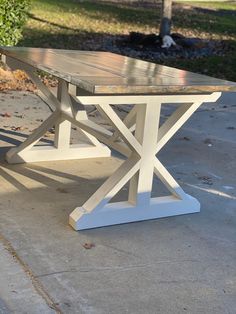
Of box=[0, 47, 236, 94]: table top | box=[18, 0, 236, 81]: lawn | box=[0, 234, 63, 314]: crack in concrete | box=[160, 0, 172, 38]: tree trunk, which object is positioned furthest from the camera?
box=[160, 0, 172, 38]: tree trunk

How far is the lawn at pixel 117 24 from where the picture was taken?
12.1 m

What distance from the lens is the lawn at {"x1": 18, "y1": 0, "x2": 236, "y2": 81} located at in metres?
12.1

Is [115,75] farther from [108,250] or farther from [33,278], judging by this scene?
[33,278]

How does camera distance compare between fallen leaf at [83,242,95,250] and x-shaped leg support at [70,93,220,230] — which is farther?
x-shaped leg support at [70,93,220,230]

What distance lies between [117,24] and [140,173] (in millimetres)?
12838

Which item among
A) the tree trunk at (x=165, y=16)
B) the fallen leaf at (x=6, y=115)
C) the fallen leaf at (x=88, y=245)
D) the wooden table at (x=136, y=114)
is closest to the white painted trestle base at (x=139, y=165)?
the wooden table at (x=136, y=114)

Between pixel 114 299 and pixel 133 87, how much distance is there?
4.10 feet

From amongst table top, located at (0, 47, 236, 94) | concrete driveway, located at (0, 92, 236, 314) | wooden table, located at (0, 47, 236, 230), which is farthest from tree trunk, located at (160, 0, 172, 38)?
wooden table, located at (0, 47, 236, 230)

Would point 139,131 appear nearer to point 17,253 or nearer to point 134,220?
point 134,220

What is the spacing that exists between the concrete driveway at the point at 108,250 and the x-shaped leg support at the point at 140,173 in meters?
0.09

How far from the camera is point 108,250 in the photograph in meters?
3.55

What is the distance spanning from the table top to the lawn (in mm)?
6190

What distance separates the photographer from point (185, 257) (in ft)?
11.6

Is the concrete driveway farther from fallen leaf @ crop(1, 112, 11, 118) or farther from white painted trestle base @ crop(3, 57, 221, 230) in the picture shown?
fallen leaf @ crop(1, 112, 11, 118)
